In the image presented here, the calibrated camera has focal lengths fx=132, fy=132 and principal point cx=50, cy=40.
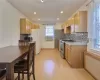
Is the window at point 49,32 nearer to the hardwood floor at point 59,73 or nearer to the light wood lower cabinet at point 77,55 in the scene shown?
the hardwood floor at point 59,73

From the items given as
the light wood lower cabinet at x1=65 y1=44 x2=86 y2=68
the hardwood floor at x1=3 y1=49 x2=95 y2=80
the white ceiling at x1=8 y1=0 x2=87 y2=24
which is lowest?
the hardwood floor at x1=3 y1=49 x2=95 y2=80

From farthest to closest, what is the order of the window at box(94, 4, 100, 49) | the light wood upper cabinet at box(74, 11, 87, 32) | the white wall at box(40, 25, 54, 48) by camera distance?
the white wall at box(40, 25, 54, 48), the light wood upper cabinet at box(74, 11, 87, 32), the window at box(94, 4, 100, 49)

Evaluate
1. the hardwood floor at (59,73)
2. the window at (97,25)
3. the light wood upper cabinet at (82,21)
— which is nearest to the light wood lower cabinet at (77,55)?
the hardwood floor at (59,73)

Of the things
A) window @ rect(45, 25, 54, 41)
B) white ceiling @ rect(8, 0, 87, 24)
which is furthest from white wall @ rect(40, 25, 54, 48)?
white ceiling @ rect(8, 0, 87, 24)

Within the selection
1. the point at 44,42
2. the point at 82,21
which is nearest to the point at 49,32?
the point at 44,42

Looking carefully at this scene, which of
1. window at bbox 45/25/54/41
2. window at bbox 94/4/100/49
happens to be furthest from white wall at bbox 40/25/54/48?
window at bbox 94/4/100/49

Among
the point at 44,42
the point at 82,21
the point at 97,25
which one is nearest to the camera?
the point at 97,25

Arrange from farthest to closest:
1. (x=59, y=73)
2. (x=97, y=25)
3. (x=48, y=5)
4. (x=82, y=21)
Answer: (x=48, y=5), (x=82, y=21), (x=59, y=73), (x=97, y=25)

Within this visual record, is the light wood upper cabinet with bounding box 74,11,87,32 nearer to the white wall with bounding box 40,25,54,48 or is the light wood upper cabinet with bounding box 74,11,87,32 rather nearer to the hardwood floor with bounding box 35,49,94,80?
the hardwood floor with bounding box 35,49,94,80

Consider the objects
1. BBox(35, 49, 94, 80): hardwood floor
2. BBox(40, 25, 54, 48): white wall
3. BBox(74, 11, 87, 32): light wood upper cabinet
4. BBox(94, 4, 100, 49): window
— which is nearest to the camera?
BBox(35, 49, 94, 80): hardwood floor

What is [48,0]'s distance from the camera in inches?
184

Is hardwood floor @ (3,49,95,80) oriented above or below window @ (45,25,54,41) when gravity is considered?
below

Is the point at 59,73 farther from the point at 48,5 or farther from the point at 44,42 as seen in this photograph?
the point at 44,42

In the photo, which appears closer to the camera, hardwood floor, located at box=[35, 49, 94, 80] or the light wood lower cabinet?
hardwood floor, located at box=[35, 49, 94, 80]
